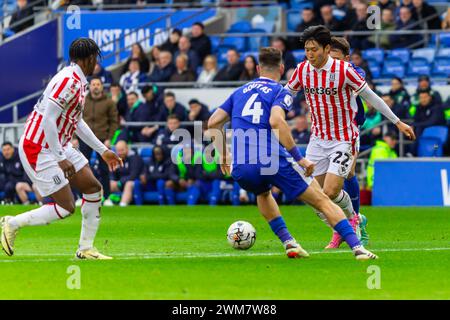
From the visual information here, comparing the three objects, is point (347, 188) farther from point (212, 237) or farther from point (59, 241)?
point (59, 241)

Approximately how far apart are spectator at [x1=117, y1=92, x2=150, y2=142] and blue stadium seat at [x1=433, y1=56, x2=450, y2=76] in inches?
251

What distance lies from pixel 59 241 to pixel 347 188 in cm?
378

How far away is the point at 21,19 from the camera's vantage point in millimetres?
32219

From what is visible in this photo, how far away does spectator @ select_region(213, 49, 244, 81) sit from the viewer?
89.3 feet

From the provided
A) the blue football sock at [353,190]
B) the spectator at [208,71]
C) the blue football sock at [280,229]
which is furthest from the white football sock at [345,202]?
the spectator at [208,71]

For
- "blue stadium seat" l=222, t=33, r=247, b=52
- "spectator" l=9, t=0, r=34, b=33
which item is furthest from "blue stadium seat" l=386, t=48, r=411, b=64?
"spectator" l=9, t=0, r=34, b=33

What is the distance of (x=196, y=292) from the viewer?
1006cm

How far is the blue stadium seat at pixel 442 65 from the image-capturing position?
26.9 meters

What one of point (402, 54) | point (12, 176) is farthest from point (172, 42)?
point (402, 54)

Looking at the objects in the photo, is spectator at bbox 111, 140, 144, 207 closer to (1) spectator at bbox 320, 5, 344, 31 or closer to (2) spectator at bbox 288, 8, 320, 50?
(2) spectator at bbox 288, 8, 320, 50

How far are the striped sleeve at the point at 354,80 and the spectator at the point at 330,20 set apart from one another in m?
14.1

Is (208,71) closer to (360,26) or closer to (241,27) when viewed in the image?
(241,27)

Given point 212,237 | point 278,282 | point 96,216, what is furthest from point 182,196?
point 278,282

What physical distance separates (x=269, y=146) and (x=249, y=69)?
14.0 metres
